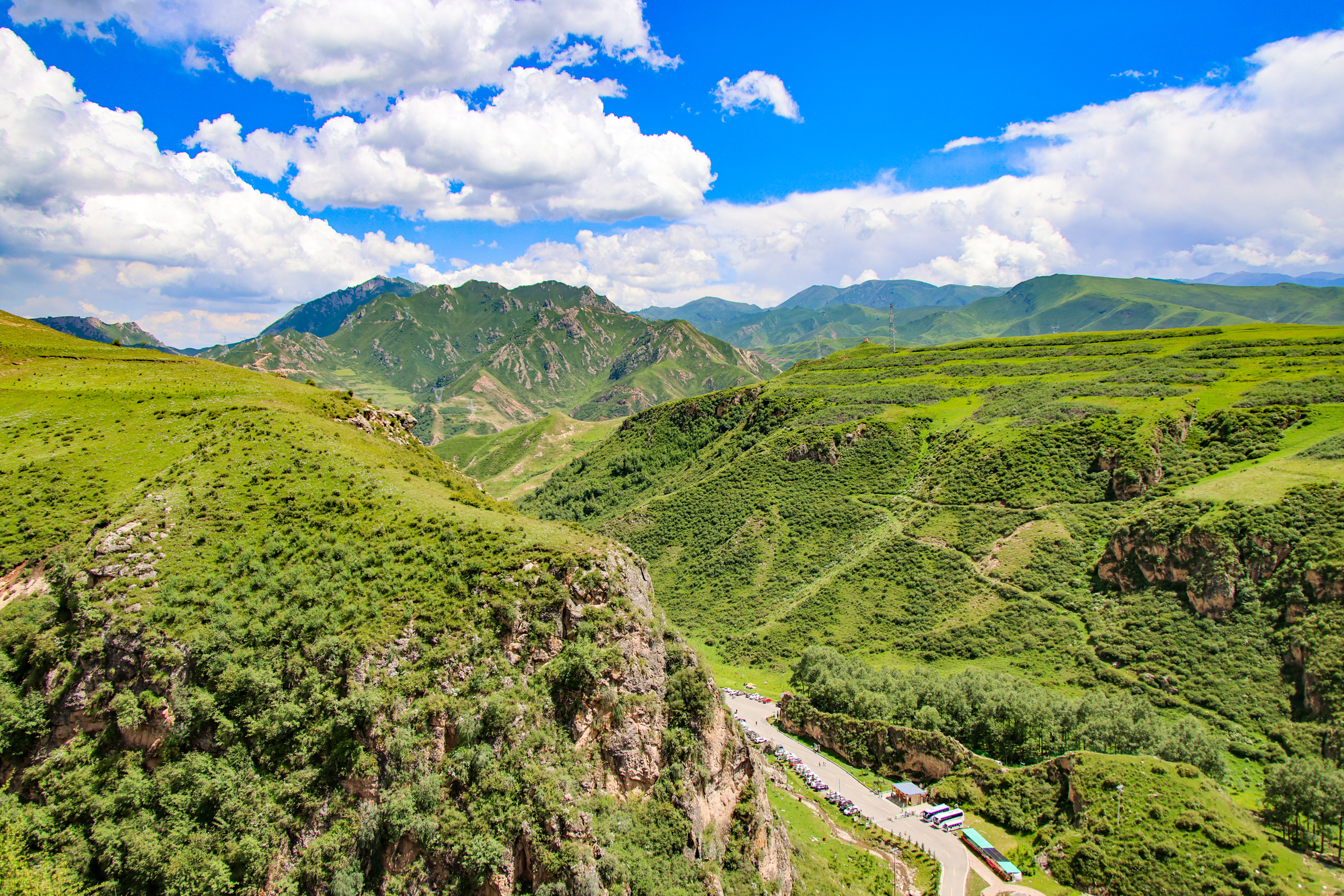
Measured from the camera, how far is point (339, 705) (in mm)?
32125

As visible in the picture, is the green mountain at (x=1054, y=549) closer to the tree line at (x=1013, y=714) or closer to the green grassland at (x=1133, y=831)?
the tree line at (x=1013, y=714)

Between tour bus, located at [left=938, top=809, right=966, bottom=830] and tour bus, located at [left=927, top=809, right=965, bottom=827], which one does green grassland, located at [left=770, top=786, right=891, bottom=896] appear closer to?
tour bus, located at [left=927, top=809, right=965, bottom=827]

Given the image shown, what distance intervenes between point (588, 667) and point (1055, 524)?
8412cm

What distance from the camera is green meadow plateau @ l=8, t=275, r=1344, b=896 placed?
31.1m

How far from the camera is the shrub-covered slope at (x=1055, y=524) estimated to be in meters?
66.9

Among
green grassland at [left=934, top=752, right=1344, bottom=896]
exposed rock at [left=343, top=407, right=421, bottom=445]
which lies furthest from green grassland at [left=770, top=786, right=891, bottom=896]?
exposed rock at [left=343, top=407, right=421, bottom=445]

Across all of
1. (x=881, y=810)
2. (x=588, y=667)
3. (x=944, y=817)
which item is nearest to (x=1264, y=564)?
(x=944, y=817)

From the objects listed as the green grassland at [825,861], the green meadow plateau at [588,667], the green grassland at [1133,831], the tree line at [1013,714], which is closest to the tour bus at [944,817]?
the green grassland at [1133,831]

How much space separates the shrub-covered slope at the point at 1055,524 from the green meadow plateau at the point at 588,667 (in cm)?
57

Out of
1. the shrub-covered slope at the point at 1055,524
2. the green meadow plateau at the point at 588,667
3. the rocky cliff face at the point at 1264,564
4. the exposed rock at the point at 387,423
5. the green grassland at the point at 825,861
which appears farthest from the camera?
the shrub-covered slope at the point at 1055,524

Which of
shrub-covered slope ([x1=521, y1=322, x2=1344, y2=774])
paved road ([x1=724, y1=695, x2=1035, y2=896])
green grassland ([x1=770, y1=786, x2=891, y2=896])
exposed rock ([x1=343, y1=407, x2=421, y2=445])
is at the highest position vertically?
exposed rock ([x1=343, y1=407, x2=421, y2=445])

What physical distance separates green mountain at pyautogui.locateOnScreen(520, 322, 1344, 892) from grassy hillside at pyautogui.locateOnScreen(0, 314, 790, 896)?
39.0 metres

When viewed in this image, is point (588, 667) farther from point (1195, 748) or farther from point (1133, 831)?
point (1195, 748)

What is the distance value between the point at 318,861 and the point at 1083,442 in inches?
4459
